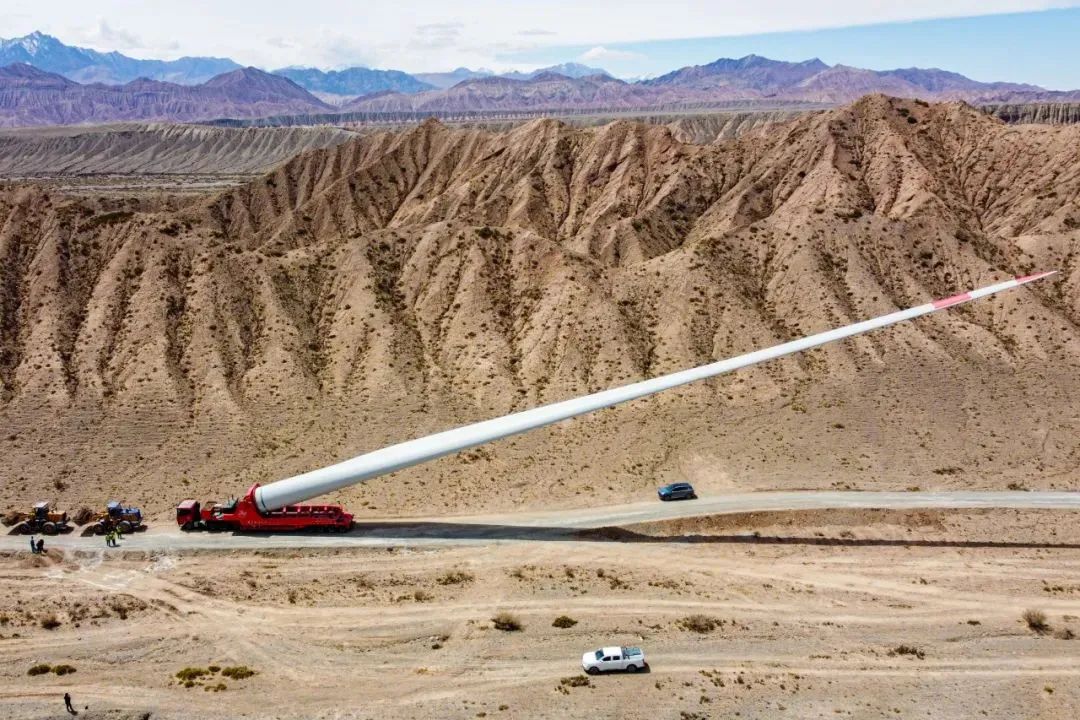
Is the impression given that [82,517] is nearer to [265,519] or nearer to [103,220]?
[265,519]

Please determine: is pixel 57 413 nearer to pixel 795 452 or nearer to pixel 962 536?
Answer: pixel 795 452

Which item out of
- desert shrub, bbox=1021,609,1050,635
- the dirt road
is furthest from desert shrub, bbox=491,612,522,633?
desert shrub, bbox=1021,609,1050,635

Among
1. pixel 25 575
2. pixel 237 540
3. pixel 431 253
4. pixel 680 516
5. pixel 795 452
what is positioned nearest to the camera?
pixel 25 575

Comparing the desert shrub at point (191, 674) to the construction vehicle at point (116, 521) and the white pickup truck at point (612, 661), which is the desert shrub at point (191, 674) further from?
the white pickup truck at point (612, 661)

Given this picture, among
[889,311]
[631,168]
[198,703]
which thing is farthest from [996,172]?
[198,703]

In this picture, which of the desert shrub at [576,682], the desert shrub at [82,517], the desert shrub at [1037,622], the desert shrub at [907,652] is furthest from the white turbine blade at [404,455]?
the desert shrub at [1037,622]

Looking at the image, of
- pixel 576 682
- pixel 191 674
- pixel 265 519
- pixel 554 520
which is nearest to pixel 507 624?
pixel 576 682

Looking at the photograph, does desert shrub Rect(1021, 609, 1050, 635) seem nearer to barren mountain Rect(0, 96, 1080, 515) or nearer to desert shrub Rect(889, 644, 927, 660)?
desert shrub Rect(889, 644, 927, 660)
